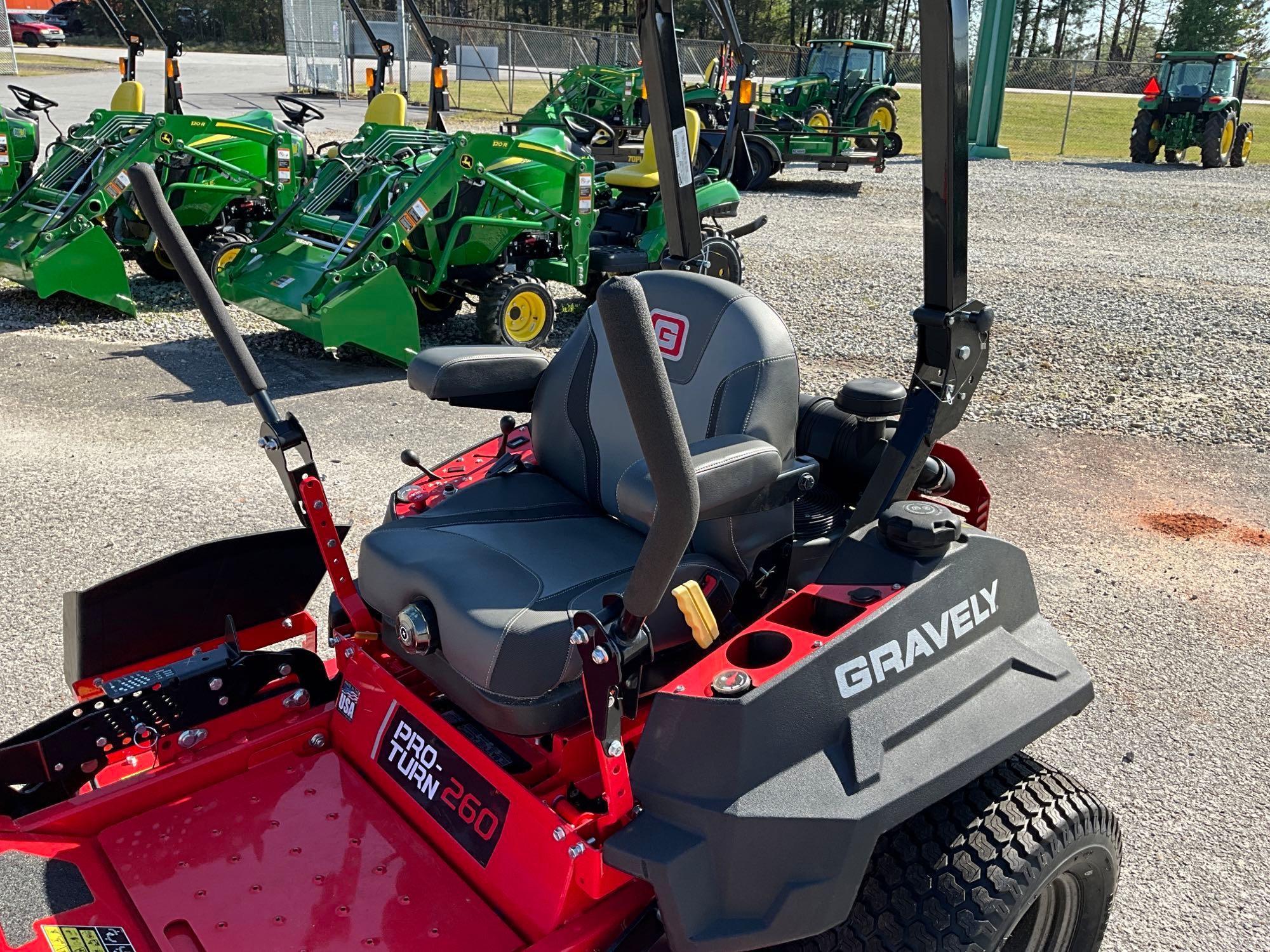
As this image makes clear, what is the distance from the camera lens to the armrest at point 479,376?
2670mm

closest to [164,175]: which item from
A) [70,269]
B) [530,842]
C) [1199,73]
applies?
[70,269]

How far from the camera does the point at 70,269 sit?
7.27m

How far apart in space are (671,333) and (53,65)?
103ft

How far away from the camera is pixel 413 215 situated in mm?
6566

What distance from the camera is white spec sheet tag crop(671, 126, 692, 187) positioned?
8.75 ft

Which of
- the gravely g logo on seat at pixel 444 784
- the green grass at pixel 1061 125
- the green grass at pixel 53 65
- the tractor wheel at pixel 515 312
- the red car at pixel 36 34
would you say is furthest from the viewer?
the red car at pixel 36 34

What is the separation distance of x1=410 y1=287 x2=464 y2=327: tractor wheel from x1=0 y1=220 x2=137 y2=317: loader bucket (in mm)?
1934

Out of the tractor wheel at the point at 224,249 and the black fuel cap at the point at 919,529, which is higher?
the black fuel cap at the point at 919,529

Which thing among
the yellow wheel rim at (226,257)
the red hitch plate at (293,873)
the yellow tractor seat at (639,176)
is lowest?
the red hitch plate at (293,873)

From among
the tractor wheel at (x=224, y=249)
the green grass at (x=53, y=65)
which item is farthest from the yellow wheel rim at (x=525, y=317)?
the green grass at (x=53, y=65)

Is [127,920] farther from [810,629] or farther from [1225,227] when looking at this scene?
[1225,227]

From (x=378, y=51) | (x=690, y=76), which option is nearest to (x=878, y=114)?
(x=378, y=51)

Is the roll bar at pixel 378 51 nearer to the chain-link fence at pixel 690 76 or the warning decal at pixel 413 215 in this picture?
the warning decal at pixel 413 215

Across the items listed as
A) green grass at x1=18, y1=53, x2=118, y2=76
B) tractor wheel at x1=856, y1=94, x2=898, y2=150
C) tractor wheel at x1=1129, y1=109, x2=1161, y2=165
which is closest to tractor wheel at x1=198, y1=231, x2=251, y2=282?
tractor wheel at x1=856, y1=94, x2=898, y2=150
